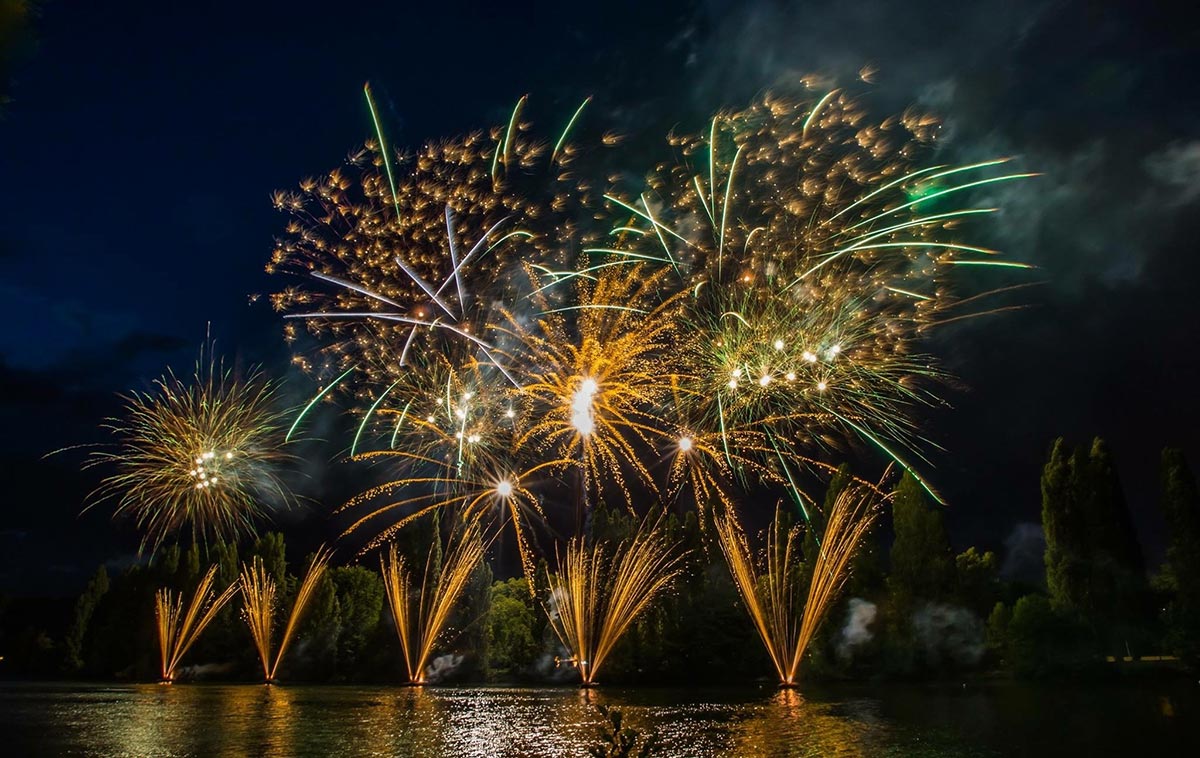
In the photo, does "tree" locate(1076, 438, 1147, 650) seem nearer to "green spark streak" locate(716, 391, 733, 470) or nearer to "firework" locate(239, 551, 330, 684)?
"green spark streak" locate(716, 391, 733, 470)

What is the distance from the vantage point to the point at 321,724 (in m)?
24.8

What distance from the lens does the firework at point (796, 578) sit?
3759 cm

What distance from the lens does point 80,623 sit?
71125mm

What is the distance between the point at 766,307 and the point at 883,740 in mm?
11211

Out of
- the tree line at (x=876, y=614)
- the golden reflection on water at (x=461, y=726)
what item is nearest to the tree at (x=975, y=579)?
the tree line at (x=876, y=614)

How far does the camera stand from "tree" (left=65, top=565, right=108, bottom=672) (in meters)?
70.7

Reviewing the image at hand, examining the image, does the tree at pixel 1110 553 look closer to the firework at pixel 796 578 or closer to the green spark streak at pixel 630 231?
the firework at pixel 796 578

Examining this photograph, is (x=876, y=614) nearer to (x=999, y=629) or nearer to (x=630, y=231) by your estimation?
(x=999, y=629)

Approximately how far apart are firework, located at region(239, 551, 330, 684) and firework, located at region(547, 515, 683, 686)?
52.5 ft

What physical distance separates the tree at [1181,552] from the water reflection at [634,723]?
21.1 ft

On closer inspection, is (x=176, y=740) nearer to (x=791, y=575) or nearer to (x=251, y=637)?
(x=791, y=575)

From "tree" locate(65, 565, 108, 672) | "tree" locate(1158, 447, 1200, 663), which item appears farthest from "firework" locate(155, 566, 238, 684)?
"tree" locate(1158, 447, 1200, 663)

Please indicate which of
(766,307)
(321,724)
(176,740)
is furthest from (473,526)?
(766,307)

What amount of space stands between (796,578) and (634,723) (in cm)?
2899
